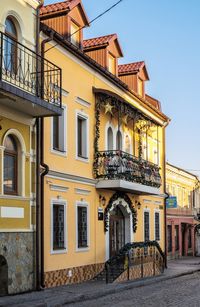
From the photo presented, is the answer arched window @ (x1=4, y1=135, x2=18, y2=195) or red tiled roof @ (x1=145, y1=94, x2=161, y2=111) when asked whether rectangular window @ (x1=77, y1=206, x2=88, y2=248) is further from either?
red tiled roof @ (x1=145, y1=94, x2=161, y2=111)

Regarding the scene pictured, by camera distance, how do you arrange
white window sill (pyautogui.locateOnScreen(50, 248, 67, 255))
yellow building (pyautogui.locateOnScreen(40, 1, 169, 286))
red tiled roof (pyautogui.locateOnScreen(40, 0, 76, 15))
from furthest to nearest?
red tiled roof (pyautogui.locateOnScreen(40, 0, 76, 15)) → yellow building (pyautogui.locateOnScreen(40, 1, 169, 286)) → white window sill (pyautogui.locateOnScreen(50, 248, 67, 255))

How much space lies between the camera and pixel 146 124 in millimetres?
25125

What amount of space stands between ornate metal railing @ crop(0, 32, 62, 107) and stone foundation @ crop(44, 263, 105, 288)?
17.0ft

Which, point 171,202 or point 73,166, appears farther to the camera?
point 171,202

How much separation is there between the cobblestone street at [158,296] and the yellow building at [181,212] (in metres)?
14.1

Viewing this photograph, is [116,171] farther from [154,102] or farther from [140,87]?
[154,102]

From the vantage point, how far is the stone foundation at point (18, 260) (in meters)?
13.9

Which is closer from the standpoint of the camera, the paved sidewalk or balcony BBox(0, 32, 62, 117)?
the paved sidewalk

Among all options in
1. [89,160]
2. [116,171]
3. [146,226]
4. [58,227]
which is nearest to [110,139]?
[116,171]

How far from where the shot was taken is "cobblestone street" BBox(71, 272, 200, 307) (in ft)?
45.9

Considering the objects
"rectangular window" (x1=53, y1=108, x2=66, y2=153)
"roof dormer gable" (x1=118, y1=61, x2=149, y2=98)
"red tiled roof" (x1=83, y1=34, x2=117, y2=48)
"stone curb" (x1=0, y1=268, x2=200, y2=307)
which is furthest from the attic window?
"stone curb" (x1=0, y1=268, x2=200, y2=307)

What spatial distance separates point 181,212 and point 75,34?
20484mm

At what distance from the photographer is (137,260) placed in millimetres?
20656

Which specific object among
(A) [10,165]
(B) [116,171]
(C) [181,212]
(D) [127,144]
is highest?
(D) [127,144]
